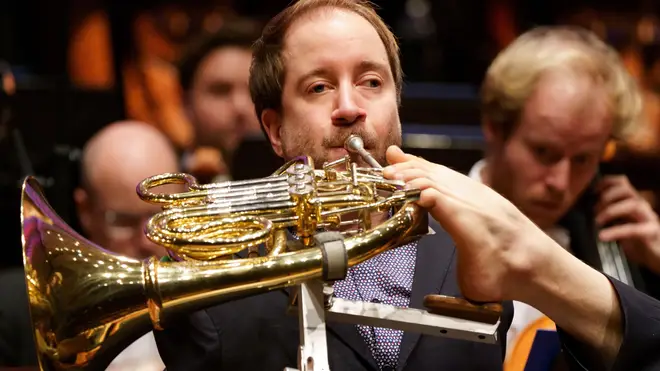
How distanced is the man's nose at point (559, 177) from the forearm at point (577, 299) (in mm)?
1132

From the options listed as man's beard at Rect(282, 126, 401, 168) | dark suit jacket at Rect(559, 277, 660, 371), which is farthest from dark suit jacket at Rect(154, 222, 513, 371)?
man's beard at Rect(282, 126, 401, 168)

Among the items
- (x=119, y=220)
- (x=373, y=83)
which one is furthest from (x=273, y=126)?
(x=119, y=220)

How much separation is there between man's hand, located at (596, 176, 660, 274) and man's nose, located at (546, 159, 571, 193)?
10.6 inches

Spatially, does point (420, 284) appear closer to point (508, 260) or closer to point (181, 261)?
point (508, 260)

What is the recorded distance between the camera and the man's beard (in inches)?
77.5

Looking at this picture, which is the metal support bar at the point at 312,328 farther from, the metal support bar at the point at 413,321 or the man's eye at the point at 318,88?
the man's eye at the point at 318,88

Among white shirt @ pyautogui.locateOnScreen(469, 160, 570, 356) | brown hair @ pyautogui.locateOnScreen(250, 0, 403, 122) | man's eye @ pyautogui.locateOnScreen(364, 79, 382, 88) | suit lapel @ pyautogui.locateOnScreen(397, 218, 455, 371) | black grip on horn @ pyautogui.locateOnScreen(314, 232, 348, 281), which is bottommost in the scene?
white shirt @ pyautogui.locateOnScreen(469, 160, 570, 356)

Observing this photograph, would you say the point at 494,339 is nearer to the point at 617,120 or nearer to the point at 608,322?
the point at 608,322

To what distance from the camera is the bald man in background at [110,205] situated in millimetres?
2910

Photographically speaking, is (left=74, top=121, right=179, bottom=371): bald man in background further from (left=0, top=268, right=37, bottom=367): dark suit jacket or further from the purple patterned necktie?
the purple patterned necktie

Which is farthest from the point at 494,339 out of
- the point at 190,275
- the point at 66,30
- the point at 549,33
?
the point at 66,30

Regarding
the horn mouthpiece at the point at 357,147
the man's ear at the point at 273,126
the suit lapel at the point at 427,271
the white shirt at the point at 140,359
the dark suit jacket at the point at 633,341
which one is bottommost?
the white shirt at the point at 140,359

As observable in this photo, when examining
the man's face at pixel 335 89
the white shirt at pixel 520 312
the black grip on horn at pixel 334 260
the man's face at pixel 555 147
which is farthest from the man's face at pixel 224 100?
the black grip on horn at pixel 334 260

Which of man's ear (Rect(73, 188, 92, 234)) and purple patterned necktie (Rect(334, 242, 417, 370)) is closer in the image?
purple patterned necktie (Rect(334, 242, 417, 370))
